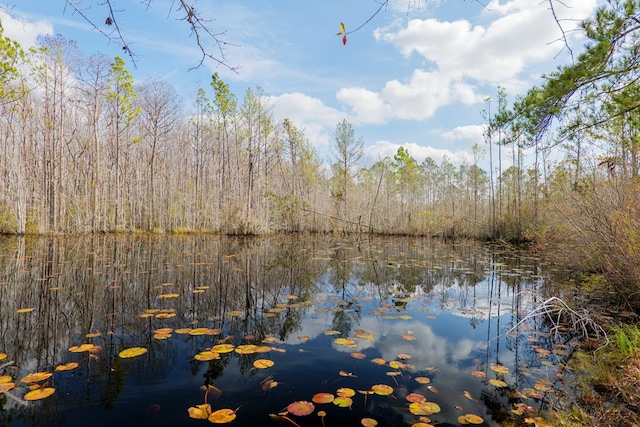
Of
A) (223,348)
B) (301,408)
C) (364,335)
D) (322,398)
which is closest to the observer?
(301,408)

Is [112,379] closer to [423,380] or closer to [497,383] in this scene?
[423,380]

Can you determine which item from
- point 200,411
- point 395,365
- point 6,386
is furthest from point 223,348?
point 395,365

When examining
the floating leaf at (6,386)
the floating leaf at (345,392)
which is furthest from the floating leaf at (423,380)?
the floating leaf at (6,386)

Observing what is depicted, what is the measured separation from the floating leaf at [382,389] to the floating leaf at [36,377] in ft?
8.89

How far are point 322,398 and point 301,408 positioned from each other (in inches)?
8.6

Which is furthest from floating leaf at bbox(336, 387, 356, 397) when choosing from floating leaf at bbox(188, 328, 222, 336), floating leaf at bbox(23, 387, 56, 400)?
floating leaf at bbox(23, 387, 56, 400)

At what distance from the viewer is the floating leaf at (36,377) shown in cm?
255

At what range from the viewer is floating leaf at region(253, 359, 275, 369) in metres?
3.02

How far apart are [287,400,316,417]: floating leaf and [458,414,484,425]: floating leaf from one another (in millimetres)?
1070

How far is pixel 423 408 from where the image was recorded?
94.5 inches

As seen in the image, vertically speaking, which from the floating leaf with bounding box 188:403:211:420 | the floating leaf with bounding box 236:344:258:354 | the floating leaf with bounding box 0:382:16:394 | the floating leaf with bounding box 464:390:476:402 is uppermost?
the floating leaf with bounding box 0:382:16:394

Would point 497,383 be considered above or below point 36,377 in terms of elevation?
below

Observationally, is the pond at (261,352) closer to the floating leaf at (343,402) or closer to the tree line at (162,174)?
the floating leaf at (343,402)

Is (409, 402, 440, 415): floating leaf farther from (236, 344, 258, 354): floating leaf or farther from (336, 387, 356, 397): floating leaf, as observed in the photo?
(236, 344, 258, 354): floating leaf
